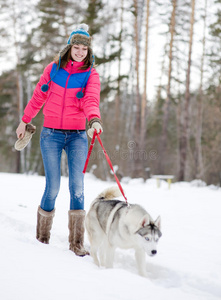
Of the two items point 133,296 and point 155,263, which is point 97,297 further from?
point 155,263

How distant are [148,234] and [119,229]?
0.39 m

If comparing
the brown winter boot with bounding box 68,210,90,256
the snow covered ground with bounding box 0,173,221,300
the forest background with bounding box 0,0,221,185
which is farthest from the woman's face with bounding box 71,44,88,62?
the forest background with bounding box 0,0,221,185

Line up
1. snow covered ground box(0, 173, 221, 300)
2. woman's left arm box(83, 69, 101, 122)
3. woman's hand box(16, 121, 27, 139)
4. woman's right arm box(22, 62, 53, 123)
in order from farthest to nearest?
woman's hand box(16, 121, 27, 139)
woman's right arm box(22, 62, 53, 123)
woman's left arm box(83, 69, 101, 122)
snow covered ground box(0, 173, 221, 300)

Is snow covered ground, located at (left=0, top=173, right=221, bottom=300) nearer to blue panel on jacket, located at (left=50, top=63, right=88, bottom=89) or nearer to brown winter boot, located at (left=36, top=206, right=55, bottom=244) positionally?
brown winter boot, located at (left=36, top=206, right=55, bottom=244)

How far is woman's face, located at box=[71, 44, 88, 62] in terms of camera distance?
3365mm

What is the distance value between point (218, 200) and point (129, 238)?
640 cm

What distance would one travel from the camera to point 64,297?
1897 mm

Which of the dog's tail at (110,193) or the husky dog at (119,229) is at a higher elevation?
the dog's tail at (110,193)

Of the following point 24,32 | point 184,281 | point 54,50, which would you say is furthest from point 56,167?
point 24,32

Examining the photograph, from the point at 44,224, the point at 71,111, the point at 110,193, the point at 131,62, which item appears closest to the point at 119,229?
the point at 110,193

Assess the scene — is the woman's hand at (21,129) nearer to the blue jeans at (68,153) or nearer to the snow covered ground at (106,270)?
the blue jeans at (68,153)

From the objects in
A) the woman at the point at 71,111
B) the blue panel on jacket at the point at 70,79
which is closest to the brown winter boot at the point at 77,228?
the woman at the point at 71,111

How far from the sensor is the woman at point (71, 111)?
3359mm

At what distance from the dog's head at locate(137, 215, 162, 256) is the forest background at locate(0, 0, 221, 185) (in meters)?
11.9
